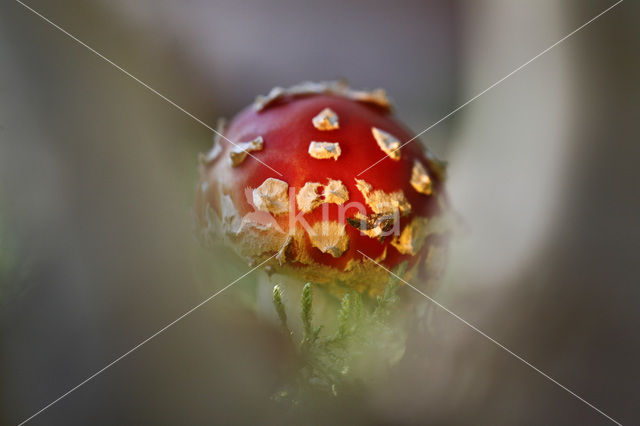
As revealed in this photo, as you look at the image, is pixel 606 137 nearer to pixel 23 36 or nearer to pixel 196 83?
pixel 196 83

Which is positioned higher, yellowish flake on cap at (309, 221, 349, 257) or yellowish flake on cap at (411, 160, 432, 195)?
yellowish flake on cap at (411, 160, 432, 195)

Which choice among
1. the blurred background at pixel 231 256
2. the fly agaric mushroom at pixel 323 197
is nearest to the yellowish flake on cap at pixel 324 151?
the fly agaric mushroom at pixel 323 197

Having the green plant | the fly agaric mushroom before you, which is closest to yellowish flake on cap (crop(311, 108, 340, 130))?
the fly agaric mushroom

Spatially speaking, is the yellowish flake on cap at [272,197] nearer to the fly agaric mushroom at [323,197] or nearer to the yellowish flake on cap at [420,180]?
the fly agaric mushroom at [323,197]

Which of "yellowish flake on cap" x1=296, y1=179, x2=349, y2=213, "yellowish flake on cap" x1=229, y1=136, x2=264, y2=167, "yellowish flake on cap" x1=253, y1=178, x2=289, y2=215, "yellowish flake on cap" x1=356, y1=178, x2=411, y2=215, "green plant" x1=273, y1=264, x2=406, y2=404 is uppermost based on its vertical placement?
"yellowish flake on cap" x1=229, y1=136, x2=264, y2=167

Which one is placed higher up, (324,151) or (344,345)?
(324,151)

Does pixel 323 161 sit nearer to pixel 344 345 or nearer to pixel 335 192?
pixel 335 192

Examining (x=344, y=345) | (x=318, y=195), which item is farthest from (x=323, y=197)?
(x=344, y=345)

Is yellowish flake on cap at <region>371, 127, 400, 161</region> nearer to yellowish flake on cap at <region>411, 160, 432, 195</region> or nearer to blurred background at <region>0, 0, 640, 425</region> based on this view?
yellowish flake on cap at <region>411, 160, 432, 195</region>

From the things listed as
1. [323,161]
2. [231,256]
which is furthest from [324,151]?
[231,256]
